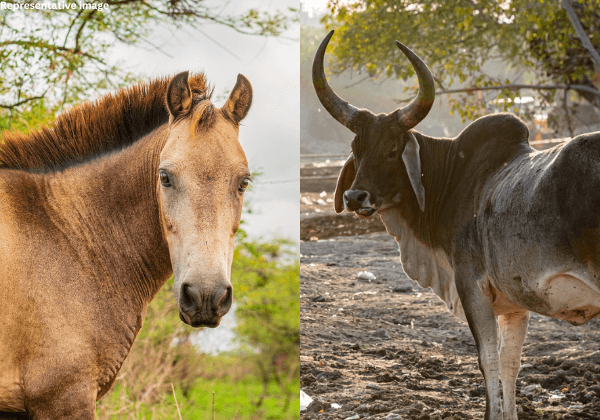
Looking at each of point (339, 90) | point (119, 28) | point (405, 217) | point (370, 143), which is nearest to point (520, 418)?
point (405, 217)

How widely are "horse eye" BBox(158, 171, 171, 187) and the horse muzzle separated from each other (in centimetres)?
36

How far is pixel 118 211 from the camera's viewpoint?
7.13 ft

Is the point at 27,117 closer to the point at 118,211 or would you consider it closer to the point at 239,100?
the point at 118,211

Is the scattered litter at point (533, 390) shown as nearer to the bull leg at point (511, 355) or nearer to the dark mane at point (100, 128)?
the bull leg at point (511, 355)

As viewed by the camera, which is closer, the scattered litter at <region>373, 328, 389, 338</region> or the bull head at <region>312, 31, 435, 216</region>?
the bull head at <region>312, 31, 435, 216</region>

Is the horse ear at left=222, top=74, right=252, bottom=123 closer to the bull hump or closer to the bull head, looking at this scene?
the bull head

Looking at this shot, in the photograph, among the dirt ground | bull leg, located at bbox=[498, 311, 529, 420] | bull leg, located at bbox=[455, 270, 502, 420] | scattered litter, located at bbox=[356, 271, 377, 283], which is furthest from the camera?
scattered litter, located at bbox=[356, 271, 377, 283]

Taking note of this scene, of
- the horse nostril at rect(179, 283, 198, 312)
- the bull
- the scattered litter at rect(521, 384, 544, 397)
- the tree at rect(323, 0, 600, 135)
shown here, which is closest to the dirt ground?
the scattered litter at rect(521, 384, 544, 397)

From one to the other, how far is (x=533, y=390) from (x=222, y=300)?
9.41 ft

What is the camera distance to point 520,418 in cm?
347

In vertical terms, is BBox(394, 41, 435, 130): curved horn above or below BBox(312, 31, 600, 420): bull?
above

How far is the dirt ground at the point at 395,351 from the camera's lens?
12.1 feet

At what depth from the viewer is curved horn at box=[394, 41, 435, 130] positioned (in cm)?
289

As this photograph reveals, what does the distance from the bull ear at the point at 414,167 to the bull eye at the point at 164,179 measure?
1.48 metres
